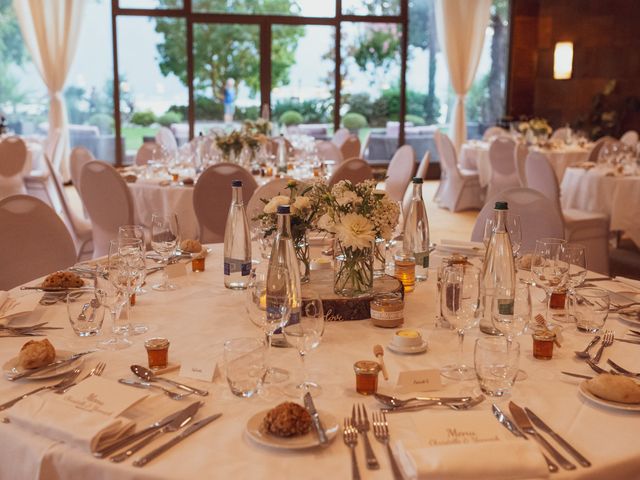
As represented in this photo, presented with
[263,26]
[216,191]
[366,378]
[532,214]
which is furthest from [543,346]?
[263,26]

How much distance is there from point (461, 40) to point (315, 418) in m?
11.1

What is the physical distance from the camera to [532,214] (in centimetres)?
356

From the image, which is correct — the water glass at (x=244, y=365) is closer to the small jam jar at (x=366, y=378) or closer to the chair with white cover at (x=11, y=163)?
the small jam jar at (x=366, y=378)

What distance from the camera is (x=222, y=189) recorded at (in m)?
5.01

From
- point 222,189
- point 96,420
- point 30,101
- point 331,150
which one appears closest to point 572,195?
point 331,150

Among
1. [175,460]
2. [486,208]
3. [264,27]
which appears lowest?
[175,460]

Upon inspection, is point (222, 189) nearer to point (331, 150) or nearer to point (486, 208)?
point (486, 208)

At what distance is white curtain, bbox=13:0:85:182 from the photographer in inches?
420

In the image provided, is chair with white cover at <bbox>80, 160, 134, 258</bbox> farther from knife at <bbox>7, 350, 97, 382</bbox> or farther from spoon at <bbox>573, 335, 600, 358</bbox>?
spoon at <bbox>573, 335, 600, 358</bbox>

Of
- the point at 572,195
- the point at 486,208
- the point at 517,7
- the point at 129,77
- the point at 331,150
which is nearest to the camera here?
the point at 486,208

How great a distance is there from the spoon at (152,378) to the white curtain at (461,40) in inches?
416

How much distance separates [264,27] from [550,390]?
10.3m

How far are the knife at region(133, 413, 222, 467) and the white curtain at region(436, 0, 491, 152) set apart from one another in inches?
424

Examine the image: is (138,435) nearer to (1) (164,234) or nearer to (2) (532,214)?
(1) (164,234)
